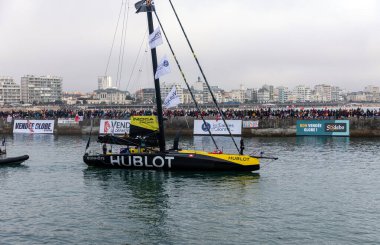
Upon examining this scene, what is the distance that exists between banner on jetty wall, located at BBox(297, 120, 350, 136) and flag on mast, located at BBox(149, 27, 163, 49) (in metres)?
34.1

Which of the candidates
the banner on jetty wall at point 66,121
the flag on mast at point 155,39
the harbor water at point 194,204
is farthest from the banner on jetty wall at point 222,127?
the flag on mast at point 155,39

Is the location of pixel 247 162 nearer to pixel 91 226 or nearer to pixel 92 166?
pixel 92 166

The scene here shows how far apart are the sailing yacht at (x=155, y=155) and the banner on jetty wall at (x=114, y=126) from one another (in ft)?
88.4

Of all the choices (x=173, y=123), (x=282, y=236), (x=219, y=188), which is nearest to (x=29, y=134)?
(x=173, y=123)

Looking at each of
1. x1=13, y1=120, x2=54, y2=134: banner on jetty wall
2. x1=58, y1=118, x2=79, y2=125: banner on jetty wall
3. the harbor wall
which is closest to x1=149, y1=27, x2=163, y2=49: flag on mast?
the harbor wall

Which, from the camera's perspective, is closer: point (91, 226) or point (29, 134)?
point (91, 226)

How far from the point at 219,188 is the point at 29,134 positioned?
162 feet

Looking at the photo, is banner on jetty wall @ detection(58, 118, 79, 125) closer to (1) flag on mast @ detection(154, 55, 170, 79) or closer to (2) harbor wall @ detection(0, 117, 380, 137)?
(2) harbor wall @ detection(0, 117, 380, 137)

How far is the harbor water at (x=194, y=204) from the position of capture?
65.2ft

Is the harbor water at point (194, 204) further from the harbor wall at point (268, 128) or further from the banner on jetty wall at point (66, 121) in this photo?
the banner on jetty wall at point (66, 121)

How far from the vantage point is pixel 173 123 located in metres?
68.5

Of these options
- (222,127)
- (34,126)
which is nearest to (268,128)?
(222,127)

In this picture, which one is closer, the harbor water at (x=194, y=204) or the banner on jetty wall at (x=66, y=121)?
the harbor water at (x=194, y=204)

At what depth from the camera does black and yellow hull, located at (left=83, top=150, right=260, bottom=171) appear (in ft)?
111
